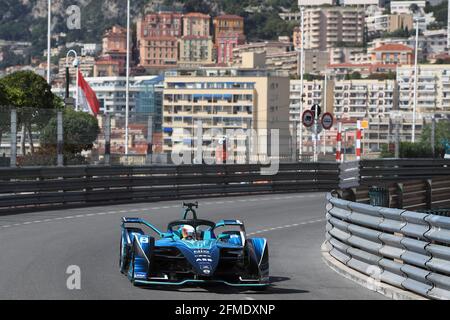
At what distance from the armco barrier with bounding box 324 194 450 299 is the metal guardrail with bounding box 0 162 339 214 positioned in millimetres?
10840

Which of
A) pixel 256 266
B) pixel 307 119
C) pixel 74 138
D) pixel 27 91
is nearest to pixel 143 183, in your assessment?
pixel 74 138

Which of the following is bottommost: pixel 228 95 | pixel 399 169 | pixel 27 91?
pixel 399 169

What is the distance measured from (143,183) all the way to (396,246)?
54.0 ft

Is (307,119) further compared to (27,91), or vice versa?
(27,91)

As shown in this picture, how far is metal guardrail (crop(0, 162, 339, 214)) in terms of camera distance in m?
26.3

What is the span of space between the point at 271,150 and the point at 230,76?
11684 centimetres

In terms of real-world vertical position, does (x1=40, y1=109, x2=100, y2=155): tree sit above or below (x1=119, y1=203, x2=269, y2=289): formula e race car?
above

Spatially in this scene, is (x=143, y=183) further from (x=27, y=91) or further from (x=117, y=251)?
(x=27, y=91)

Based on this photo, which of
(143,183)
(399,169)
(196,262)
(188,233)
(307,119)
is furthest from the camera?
(307,119)

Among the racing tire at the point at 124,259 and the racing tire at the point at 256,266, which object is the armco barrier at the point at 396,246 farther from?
the racing tire at the point at 124,259

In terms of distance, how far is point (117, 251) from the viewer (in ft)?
57.9

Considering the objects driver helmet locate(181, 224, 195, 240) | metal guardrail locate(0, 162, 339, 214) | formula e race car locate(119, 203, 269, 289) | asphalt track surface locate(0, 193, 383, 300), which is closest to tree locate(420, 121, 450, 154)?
metal guardrail locate(0, 162, 339, 214)

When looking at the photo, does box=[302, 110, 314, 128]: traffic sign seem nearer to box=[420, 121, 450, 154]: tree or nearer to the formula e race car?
box=[420, 121, 450, 154]: tree

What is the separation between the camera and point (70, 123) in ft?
97.0
